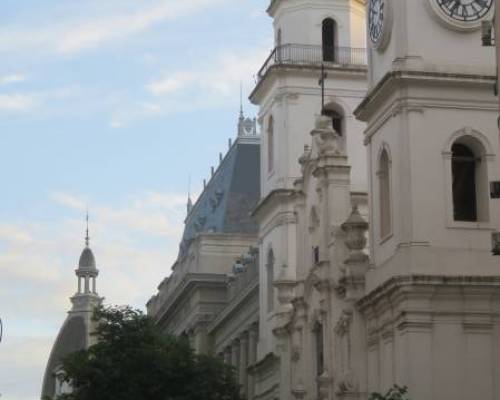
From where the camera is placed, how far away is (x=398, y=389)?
46.8 meters

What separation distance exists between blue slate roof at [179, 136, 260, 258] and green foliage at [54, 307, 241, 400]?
32799 millimetres

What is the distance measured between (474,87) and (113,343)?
1818 centimetres

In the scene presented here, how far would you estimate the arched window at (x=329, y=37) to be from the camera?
75.1 metres

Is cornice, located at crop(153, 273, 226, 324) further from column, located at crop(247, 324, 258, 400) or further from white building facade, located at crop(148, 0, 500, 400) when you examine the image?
white building facade, located at crop(148, 0, 500, 400)

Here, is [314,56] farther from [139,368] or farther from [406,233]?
[406,233]

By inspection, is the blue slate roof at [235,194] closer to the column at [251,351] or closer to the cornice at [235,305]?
the cornice at [235,305]

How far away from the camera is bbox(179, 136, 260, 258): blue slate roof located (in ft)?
323

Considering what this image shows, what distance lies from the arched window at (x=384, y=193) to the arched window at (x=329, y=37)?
66.7ft

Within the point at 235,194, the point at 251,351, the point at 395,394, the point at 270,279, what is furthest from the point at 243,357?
the point at 395,394

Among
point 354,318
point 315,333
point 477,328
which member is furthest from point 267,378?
point 477,328

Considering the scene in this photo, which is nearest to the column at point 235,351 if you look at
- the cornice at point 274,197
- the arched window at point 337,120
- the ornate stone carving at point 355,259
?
the cornice at point 274,197

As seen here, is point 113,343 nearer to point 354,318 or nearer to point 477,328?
point 354,318

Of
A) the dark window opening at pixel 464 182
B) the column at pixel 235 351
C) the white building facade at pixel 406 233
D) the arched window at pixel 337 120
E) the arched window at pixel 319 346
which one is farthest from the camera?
the column at pixel 235 351

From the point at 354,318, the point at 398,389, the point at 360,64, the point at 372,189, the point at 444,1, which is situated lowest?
the point at 398,389
